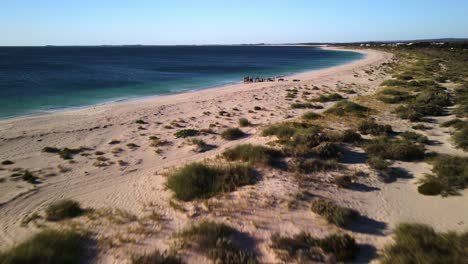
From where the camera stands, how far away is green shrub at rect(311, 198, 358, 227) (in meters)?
6.37

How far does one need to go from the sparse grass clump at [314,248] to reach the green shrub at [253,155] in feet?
13.3

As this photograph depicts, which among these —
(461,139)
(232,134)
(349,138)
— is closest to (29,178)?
(232,134)

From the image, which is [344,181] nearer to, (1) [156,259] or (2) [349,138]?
(2) [349,138]

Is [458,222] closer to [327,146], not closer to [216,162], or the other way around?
[327,146]

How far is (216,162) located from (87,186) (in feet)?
14.8

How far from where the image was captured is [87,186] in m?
9.20

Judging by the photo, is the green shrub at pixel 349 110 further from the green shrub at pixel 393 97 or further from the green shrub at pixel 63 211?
the green shrub at pixel 63 211

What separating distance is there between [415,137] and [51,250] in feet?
45.2

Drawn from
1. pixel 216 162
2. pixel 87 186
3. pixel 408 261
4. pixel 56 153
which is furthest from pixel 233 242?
pixel 56 153

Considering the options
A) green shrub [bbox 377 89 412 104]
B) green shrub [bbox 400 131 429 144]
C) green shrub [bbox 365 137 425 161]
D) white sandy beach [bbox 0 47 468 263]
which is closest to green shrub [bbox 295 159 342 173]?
white sandy beach [bbox 0 47 468 263]

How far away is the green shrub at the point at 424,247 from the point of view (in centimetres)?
497

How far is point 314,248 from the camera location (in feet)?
18.3

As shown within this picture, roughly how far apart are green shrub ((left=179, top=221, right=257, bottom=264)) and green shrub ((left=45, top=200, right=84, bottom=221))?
3.32 meters

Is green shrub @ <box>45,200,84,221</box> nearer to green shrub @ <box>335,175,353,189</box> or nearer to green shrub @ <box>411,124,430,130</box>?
green shrub @ <box>335,175,353,189</box>
